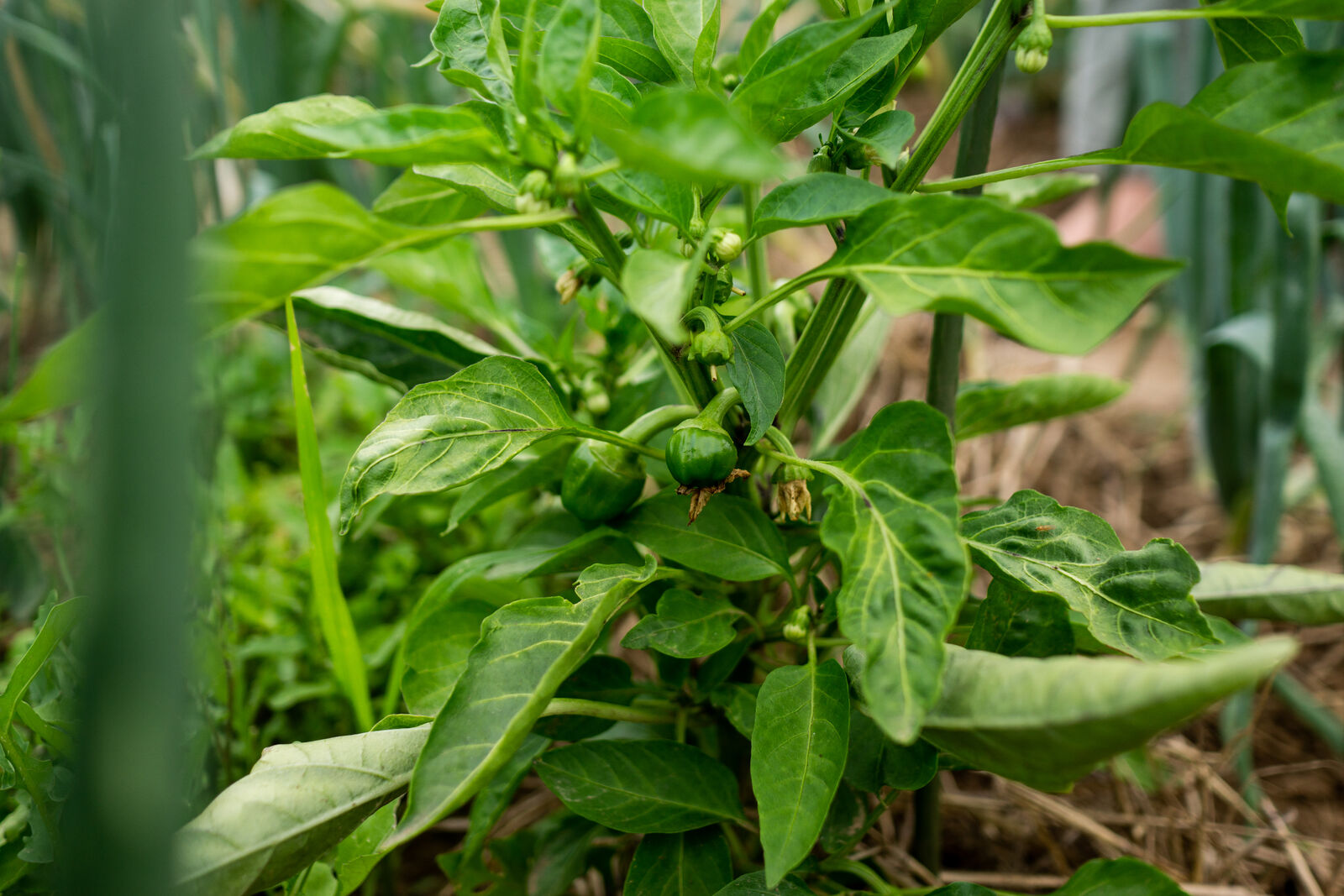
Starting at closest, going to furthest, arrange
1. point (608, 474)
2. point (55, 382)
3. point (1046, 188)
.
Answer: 1. point (55, 382)
2. point (608, 474)
3. point (1046, 188)

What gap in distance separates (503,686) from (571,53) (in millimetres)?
313

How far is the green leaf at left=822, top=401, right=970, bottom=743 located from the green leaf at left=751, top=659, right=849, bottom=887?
8 cm

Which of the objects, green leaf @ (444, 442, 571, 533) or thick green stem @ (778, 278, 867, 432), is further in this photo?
green leaf @ (444, 442, 571, 533)

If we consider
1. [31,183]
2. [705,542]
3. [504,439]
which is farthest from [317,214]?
[31,183]

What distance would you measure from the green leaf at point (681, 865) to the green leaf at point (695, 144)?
0.41m

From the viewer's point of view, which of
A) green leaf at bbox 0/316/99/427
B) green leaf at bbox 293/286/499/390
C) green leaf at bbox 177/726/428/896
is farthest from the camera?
green leaf at bbox 293/286/499/390

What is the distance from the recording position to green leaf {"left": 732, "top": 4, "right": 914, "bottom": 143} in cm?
38

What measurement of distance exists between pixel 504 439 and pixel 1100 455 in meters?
1.33

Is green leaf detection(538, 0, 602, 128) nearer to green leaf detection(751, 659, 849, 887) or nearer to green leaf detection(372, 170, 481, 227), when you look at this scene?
green leaf detection(372, 170, 481, 227)

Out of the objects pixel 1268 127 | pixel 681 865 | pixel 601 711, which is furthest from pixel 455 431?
pixel 1268 127

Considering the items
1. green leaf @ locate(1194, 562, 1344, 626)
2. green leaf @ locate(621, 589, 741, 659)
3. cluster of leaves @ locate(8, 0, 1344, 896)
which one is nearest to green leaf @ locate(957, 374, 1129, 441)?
cluster of leaves @ locate(8, 0, 1344, 896)

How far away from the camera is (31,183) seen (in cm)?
115

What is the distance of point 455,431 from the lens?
0.46m

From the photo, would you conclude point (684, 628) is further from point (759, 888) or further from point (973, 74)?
point (973, 74)
